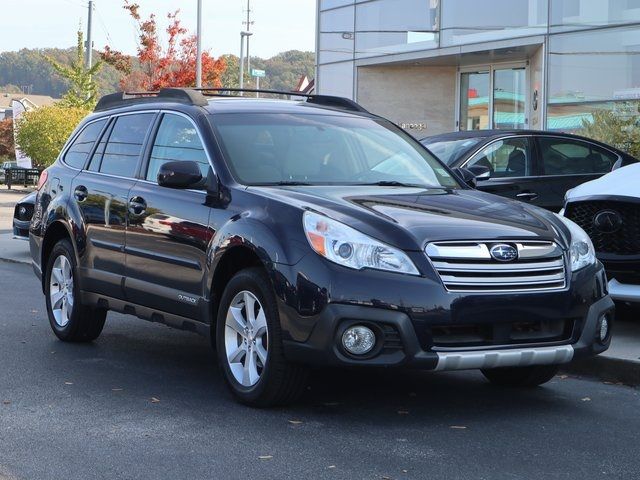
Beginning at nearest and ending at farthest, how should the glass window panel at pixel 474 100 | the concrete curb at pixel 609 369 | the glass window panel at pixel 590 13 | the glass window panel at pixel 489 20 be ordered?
1. the concrete curb at pixel 609 369
2. the glass window panel at pixel 590 13
3. the glass window panel at pixel 489 20
4. the glass window panel at pixel 474 100

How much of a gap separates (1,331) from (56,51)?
104m

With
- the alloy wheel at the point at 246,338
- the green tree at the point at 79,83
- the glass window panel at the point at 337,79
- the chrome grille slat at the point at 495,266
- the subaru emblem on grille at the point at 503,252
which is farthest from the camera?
the green tree at the point at 79,83

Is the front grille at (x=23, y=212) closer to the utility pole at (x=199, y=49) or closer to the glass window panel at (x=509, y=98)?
the glass window panel at (x=509, y=98)

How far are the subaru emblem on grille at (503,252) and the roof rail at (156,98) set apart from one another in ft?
7.97

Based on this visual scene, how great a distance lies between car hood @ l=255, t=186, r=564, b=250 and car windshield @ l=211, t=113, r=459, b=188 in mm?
273

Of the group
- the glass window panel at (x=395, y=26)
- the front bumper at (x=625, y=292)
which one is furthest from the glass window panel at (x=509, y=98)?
the front bumper at (x=625, y=292)

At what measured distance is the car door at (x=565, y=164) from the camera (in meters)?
11.5

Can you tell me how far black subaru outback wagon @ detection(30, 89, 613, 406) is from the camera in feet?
18.6

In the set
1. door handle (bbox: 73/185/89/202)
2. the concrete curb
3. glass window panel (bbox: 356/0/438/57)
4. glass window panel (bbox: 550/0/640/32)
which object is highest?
glass window panel (bbox: 356/0/438/57)

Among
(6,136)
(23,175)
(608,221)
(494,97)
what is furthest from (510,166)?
(6,136)

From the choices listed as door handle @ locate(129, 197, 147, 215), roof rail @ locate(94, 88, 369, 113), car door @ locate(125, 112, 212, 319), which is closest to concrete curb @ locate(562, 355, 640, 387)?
roof rail @ locate(94, 88, 369, 113)

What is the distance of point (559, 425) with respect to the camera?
234 inches

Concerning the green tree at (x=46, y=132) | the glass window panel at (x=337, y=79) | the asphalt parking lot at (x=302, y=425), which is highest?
the glass window panel at (x=337, y=79)

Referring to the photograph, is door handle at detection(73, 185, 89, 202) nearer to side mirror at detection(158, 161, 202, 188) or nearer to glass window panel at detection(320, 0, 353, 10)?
side mirror at detection(158, 161, 202, 188)
